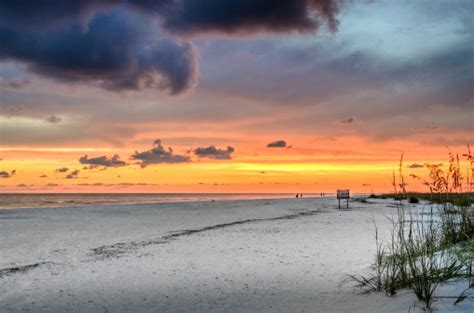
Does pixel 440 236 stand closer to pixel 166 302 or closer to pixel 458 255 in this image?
pixel 458 255

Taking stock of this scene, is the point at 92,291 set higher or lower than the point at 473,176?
lower

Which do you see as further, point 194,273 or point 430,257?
point 194,273

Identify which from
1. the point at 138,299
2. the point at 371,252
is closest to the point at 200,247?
the point at 371,252

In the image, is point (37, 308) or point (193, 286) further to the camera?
point (193, 286)

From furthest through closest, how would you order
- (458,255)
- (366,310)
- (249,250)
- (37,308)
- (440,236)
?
(249,250) < (440,236) < (37,308) < (458,255) < (366,310)

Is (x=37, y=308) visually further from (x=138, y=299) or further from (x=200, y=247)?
(x=200, y=247)

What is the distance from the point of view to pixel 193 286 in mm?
8062

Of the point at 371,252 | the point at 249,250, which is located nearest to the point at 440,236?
the point at 371,252

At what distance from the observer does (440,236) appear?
9086 millimetres

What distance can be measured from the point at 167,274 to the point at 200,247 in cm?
362

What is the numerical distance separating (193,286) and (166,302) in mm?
1059

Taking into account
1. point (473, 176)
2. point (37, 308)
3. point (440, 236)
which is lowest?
point (37, 308)

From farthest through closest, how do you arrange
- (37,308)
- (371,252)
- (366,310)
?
(371,252)
(37,308)
(366,310)

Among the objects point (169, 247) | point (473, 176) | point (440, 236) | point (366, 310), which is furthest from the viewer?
point (169, 247)
